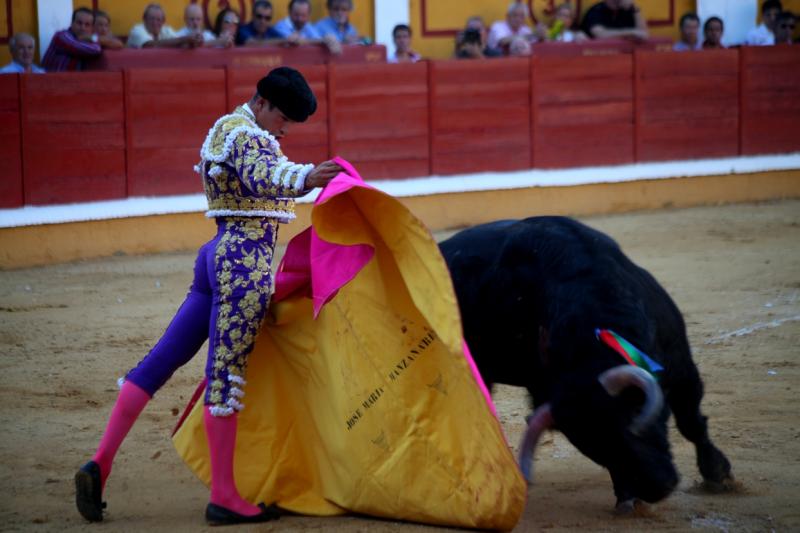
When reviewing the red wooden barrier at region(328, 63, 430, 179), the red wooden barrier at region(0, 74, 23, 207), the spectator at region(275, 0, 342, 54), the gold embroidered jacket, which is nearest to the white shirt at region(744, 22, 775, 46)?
the red wooden barrier at region(328, 63, 430, 179)

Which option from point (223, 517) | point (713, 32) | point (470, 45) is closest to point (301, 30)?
point (470, 45)

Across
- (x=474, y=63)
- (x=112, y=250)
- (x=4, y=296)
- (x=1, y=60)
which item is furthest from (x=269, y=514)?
(x=474, y=63)

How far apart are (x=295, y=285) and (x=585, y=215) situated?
6.26 m

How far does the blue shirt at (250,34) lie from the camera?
26.7ft

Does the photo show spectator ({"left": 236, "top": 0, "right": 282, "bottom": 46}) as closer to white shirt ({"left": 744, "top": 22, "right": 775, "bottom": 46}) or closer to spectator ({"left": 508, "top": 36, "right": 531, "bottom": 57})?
spectator ({"left": 508, "top": 36, "right": 531, "bottom": 57})

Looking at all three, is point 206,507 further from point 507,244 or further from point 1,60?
point 1,60

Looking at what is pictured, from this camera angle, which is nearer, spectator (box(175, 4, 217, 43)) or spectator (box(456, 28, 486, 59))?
spectator (box(175, 4, 217, 43))

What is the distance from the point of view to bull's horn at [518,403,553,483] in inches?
108

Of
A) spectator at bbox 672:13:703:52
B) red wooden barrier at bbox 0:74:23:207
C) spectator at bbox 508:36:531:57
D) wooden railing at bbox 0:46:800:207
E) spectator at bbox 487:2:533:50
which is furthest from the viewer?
spectator at bbox 672:13:703:52

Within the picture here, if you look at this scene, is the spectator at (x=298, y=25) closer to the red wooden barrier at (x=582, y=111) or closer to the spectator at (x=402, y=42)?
the spectator at (x=402, y=42)

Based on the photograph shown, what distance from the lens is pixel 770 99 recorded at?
32.8ft

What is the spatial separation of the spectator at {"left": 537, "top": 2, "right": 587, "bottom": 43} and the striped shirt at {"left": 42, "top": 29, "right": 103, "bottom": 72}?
3596 millimetres

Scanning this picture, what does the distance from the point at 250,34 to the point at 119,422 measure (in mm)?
5550

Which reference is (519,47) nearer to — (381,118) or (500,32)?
(500,32)
